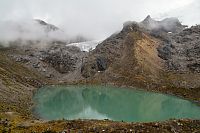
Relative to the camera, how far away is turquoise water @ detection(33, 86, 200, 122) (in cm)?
13425

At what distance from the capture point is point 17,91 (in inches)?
6718

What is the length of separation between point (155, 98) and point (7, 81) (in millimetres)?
68530

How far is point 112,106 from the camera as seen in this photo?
160125 millimetres

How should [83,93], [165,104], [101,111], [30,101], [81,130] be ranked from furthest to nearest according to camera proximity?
[83,93] → [165,104] → [30,101] → [101,111] → [81,130]

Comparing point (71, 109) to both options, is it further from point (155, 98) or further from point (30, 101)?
point (155, 98)

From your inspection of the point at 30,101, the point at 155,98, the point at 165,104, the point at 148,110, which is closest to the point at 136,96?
the point at 155,98

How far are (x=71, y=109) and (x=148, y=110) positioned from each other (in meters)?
29.4

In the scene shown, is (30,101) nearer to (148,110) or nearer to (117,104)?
(117,104)

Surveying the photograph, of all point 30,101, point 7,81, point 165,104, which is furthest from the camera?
point 7,81

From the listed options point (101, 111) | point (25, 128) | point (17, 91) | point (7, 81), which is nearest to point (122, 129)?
point (25, 128)

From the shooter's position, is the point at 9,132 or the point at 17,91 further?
the point at 17,91

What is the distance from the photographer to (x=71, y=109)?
153375 millimetres

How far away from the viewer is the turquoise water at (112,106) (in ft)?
440

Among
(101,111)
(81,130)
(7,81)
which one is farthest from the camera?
(7,81)
